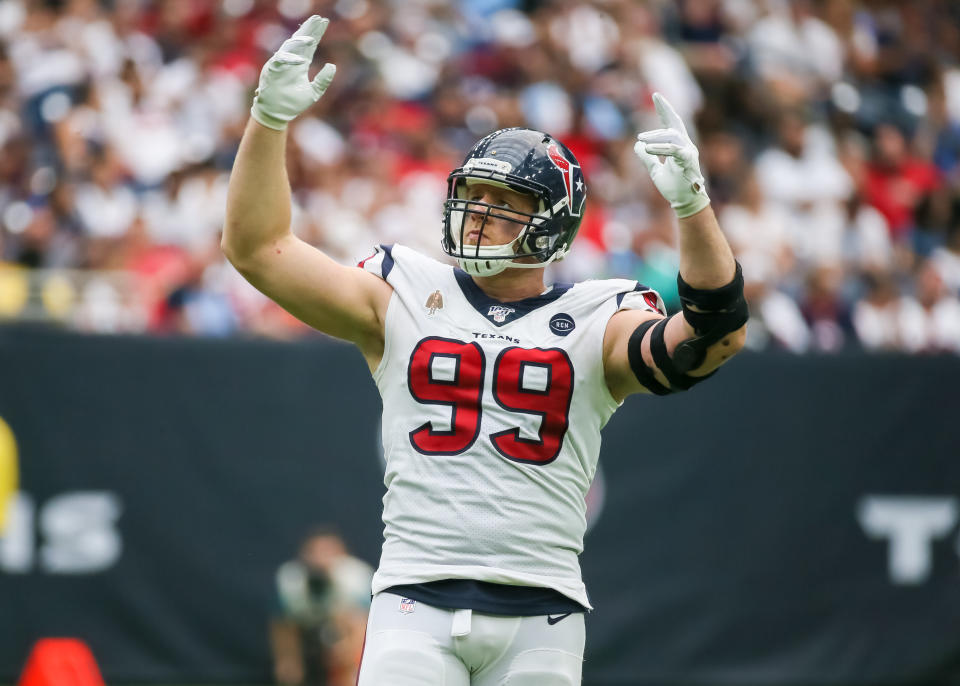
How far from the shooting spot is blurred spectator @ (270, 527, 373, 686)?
319 inches

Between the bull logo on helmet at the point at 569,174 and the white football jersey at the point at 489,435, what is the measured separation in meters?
0.30

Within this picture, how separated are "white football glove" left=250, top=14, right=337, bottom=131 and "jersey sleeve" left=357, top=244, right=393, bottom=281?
0.48 m

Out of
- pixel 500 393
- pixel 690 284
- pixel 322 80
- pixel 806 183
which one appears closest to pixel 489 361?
pixel 500 393

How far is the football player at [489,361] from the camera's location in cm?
339

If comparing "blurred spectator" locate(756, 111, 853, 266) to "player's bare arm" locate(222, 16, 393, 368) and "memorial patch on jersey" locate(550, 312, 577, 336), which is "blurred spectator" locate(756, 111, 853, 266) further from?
"player's bare arm" locate(222, 16, 393, 368)

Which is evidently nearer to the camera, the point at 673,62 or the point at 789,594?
the point at 789,594

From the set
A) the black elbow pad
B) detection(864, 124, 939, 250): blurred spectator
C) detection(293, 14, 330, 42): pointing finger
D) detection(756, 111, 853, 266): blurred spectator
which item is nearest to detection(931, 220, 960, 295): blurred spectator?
detection(864, 124, 939, 250): blurred spectator

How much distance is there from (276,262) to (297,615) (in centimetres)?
503

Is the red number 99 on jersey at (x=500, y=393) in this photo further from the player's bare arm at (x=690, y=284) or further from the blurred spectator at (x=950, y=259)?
the blurred spectator at (x=950, y=259)

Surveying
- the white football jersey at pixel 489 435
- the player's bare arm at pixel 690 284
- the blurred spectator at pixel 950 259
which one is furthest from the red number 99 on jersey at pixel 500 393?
the blurred spectator at pixel 950 259

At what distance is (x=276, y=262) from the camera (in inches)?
140

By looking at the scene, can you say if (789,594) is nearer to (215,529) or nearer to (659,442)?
(659,442)

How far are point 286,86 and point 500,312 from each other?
0.80m

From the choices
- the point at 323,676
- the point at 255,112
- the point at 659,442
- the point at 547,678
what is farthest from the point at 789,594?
the point at 255,112
